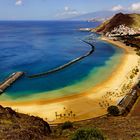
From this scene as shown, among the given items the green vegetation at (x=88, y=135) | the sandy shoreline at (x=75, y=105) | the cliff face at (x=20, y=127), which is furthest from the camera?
the sandy shoreline at (x=75, y=105)

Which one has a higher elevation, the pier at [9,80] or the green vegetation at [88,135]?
the green vegetation at [88,135]

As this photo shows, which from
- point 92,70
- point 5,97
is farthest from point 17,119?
point 92,70

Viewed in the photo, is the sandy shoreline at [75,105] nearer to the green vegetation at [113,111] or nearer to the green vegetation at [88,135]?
the green vegetation at [113,111]

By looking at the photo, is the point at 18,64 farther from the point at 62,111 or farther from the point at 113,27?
the point at 113,27

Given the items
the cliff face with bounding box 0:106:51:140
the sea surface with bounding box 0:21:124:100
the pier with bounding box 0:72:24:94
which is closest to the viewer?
the cliff face with bounding box 0:106:51:140

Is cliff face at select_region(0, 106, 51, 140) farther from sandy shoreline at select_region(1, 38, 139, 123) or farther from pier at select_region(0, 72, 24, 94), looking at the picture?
pier at select_region(0, 72, 24, 94)

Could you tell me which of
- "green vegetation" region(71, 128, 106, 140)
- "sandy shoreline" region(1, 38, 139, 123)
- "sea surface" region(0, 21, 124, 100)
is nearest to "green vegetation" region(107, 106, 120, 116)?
"sandy shoreline" region(1, 38, 139, 123)

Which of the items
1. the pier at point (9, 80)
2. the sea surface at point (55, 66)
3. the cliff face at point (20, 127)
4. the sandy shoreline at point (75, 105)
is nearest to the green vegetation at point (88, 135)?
the cliff face at point (20, 127)

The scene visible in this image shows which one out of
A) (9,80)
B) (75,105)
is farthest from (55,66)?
(75,105)
